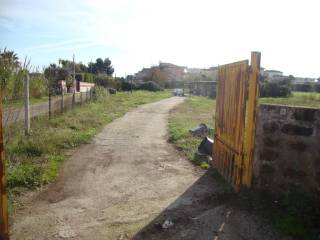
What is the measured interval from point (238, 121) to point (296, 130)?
0.88 metres

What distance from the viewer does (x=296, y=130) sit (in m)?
4.44

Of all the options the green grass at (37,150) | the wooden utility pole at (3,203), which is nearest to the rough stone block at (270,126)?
the wooden utility pole at (3,203)

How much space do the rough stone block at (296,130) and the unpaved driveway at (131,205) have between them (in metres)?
1.29

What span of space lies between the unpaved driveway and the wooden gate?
428mm

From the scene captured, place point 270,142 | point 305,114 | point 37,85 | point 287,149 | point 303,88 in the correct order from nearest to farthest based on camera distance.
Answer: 1. point 305,114
2. point 287,149
3. point 270,142
4. point 37,85
5. point 303,88

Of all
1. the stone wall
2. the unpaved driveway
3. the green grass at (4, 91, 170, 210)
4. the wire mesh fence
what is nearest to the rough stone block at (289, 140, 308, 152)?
the stone wall

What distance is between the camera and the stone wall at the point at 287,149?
14.0 feet

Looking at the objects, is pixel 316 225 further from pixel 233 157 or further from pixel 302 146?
pixel 233 157

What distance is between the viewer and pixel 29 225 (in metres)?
3.96

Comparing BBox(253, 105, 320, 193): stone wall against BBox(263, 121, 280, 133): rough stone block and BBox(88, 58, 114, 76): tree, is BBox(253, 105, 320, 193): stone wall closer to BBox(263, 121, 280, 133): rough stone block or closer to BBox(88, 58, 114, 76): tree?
BBox(263, 121, 280, 133): rough stone block

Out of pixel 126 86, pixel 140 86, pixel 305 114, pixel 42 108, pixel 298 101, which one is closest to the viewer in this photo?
pixel 305 114

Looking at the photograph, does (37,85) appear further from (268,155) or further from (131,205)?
(268,155)

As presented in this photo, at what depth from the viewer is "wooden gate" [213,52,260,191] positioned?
4.67 metres

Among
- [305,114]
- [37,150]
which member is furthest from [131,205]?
[37,150]
